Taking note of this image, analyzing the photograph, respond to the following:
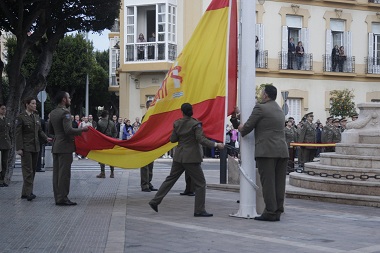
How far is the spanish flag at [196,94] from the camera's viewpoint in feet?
39.9

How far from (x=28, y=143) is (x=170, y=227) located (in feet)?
16.5

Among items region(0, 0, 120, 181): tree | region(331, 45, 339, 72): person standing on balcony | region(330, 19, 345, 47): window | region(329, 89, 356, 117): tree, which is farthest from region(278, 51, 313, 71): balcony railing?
region(0, 0, 120, 181): tree

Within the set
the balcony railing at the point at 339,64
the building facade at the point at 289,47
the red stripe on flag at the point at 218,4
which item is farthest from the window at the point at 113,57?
the red stripe on flag at the point at 218,4

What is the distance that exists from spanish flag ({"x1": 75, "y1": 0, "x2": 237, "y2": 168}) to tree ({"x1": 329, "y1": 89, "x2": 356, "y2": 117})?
26.8 metres

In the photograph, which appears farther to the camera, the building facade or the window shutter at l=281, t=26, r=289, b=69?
the window shutter at l=281, t=26, r=289, b=69

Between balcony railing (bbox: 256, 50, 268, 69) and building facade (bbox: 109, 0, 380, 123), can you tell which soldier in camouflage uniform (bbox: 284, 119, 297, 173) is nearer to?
building facade (bbox: 109, 0, 380, 123)

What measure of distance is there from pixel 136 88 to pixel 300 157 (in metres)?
16.0

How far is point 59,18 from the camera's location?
62.9ft

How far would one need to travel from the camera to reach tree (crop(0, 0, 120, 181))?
18250 mm

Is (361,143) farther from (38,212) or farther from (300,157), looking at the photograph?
(300,157)

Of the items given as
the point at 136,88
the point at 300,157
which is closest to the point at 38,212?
the point at 300,157

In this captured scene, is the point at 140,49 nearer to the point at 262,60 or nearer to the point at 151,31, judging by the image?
the point at 151,31

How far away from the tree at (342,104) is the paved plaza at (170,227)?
25038 millimetres

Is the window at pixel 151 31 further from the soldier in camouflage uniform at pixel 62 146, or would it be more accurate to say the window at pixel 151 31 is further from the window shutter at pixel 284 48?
the soldier in camouflage uniform at pixel 62 146
